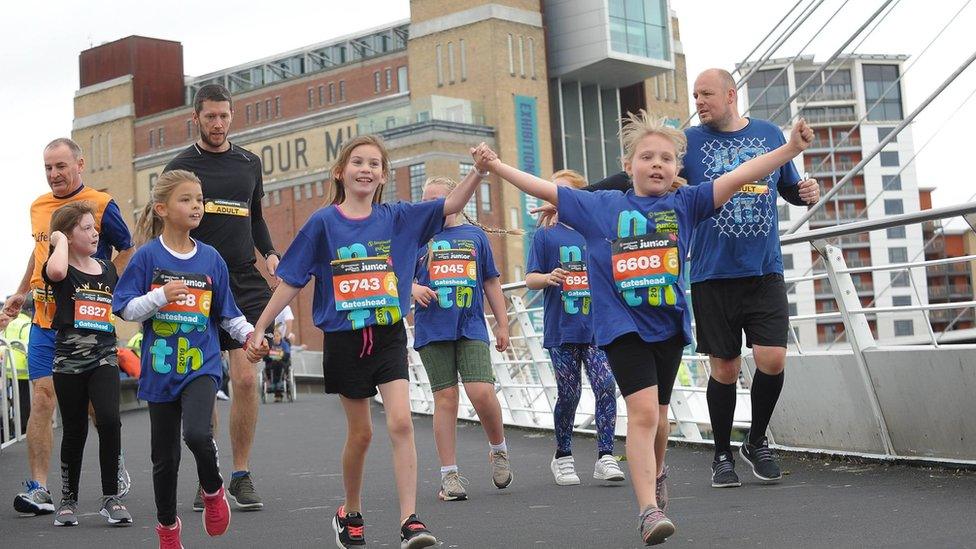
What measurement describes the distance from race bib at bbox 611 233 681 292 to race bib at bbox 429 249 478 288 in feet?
8.87

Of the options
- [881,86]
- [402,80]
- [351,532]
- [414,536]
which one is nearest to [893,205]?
[881,86]

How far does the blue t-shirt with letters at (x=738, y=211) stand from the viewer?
733 cm

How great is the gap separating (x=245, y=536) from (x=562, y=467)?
240cm

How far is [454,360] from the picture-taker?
8.30 m

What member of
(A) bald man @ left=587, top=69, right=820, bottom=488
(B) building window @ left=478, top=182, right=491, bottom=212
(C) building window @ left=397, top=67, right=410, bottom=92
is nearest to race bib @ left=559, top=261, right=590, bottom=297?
(A) bald man @ left=587, top=69, right=820, bottom=488

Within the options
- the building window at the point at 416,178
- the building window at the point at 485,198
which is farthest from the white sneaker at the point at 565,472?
the building window at the point at 485,198

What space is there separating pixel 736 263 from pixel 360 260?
7.39 ft

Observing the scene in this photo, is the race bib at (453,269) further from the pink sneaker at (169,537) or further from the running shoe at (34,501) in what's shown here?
the pink sneaker at (169,537)

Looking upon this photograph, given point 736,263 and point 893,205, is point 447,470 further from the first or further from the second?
point 893,205

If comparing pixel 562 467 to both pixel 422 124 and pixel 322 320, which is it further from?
pixel 422 124

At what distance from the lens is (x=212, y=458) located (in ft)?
19.7

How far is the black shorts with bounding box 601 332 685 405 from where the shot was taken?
5629 millimetres

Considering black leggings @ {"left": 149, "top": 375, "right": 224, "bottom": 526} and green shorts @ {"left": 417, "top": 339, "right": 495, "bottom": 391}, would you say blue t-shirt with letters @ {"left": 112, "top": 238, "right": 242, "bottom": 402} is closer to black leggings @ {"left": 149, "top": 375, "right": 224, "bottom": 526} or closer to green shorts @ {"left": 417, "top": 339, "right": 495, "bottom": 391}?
black leggings @ {"left": 149, "top": 375, "right": 224, "bottom": 526}

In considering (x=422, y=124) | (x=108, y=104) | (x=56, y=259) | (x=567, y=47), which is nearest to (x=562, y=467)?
(x=56, y=259)
